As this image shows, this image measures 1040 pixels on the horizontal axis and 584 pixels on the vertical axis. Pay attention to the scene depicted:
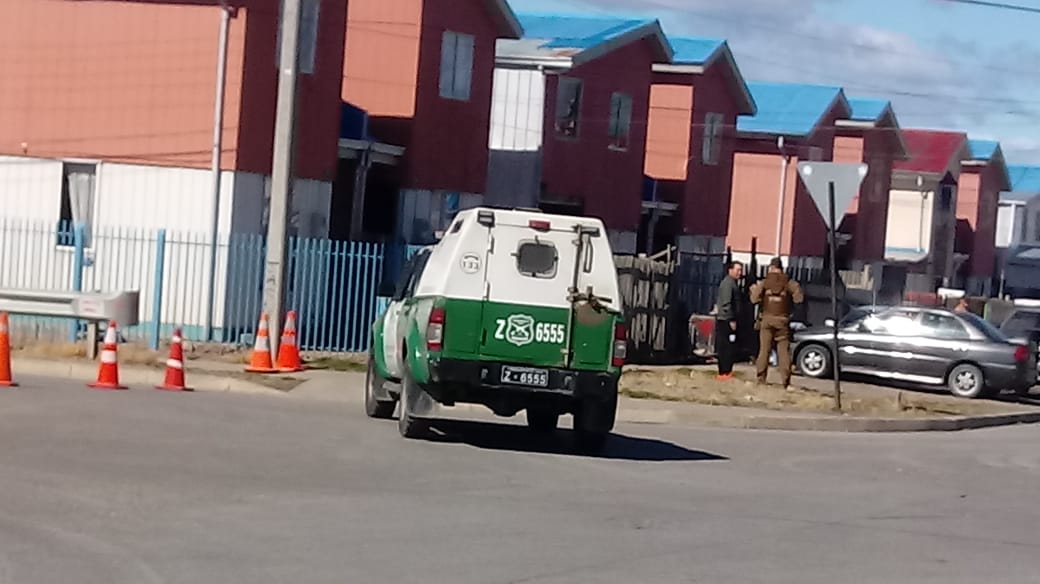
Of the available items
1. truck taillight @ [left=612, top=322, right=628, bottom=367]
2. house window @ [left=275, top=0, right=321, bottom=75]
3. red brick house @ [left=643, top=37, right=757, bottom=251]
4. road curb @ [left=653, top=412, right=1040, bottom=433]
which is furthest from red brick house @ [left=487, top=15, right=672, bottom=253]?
truck taillight @ [left=612, top=322, right=628, bottom=367]

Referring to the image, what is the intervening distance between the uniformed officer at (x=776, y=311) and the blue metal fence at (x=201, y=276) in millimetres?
6659

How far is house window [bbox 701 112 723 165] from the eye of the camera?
48469 mm

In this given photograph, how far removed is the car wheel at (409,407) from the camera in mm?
15945

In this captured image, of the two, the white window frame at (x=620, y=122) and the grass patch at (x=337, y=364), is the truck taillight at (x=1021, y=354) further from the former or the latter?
the white window frame at (x=620, y=122)

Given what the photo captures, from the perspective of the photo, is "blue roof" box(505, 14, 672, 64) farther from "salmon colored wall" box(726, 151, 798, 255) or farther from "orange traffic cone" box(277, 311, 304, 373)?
"orange traffic cone" box(277, 311, 304, 373)

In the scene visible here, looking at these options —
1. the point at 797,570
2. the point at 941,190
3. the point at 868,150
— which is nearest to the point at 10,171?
the point at 797,570

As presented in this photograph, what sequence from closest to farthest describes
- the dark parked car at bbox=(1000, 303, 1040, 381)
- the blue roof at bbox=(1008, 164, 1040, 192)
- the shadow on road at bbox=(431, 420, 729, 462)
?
the shadow on road at bbox=(431, 420, 729, 462) < the dark parked car at bbox=(1000, 303, 1040, 381) < the blue roof at bbox=(1008, 164, 1040, 192)

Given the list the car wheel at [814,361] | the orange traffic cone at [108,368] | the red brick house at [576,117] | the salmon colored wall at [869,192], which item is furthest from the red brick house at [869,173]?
the orange traffic cone at [108,368]

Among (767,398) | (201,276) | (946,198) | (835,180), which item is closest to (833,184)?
(835,180)

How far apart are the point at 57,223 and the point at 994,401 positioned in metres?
15.7

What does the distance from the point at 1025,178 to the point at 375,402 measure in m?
75.5

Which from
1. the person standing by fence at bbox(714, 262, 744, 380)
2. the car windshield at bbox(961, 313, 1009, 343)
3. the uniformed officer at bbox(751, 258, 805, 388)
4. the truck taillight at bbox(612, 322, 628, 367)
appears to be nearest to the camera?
the truck taillight at bbox(612, 322, 628, 367)

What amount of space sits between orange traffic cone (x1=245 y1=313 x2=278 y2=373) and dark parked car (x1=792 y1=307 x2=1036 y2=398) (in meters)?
11.5

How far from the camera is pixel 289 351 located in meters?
22.9
